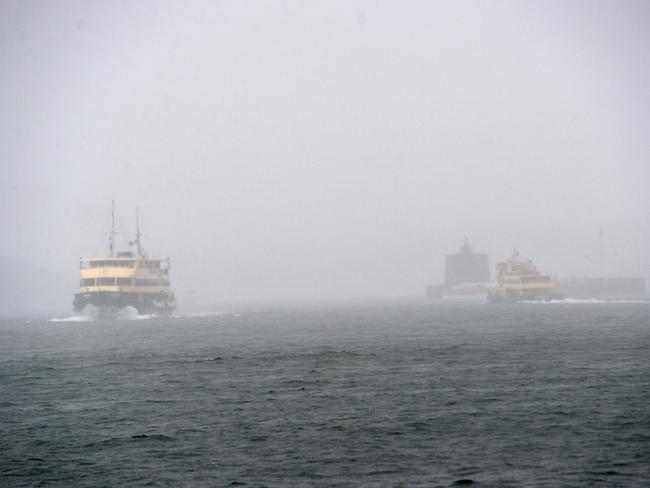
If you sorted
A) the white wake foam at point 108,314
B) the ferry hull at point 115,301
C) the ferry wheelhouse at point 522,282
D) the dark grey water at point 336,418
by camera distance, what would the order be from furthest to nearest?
the ferry wheelhouse at point 522,282
the white wake foam at point 108,314
the ferry hull at point 115,301
the dark grey water at point 336,418

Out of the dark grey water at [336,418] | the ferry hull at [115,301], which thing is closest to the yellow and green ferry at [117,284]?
the ferry hull at [115,301]

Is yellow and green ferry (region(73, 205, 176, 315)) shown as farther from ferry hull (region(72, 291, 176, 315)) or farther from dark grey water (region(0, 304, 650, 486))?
dark grey water (region(0, 304, 650, 486))

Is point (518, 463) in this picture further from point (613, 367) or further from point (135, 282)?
point (135, 282)

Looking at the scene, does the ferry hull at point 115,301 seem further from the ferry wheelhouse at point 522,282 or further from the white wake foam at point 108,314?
the ferry wheelhouse at point 522,282

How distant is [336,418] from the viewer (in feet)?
105

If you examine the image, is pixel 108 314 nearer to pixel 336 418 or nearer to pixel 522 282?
pixel 522 282

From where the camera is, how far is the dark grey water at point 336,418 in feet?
78.0

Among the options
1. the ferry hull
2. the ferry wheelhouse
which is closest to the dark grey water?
the ferry hull

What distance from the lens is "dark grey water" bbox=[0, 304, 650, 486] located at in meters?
23.8

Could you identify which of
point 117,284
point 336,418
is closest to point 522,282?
point 117,284

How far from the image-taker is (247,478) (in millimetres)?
23203

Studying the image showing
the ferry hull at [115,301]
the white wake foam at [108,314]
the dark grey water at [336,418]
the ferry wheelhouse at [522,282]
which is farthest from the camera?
the ferry wheelhouse at [522,282]

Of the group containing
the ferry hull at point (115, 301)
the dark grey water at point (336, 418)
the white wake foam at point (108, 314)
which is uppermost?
the ferry hull at point (115, 301)

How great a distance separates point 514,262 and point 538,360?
131484 mm
